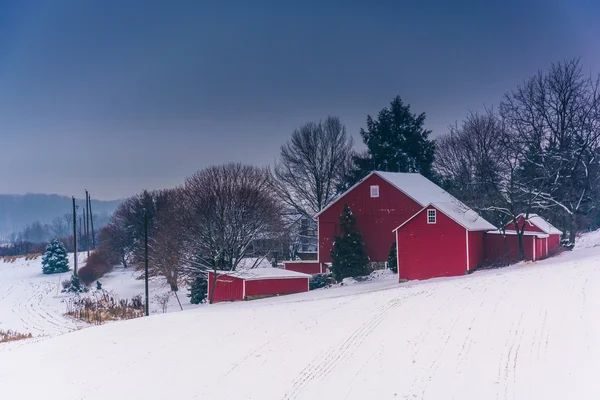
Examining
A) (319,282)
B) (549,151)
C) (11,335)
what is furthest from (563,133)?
(11,335)

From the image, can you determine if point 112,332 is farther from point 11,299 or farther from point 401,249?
point 11,299

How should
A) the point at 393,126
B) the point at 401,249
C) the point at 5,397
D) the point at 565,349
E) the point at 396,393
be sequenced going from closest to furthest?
the point at 396,393, the point at 565,349, the point at 5,397, the point at 401,249, the point at 393,126

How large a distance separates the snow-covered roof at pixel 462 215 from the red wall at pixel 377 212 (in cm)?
566

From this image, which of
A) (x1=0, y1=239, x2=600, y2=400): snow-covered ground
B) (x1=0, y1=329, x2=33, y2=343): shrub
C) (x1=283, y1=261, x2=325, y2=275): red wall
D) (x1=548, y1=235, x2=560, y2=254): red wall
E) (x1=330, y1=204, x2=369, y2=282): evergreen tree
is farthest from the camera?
(x1=283, y1=261, x2=325, y2=275): red wall

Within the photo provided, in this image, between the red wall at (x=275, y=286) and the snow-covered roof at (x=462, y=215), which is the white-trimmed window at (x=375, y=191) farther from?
the red wall at (x=275, y=286)

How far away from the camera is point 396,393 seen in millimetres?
12258

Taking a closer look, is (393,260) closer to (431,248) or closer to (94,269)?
(431,248)

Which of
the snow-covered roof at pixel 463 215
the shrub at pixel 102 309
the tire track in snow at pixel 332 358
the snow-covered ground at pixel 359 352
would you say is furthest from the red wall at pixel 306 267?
the tire track in snow at pixel 332 358

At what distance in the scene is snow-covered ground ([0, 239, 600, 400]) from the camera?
12.6 m

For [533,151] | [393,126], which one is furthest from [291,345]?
[393,126]

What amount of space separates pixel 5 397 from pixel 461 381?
1162cm

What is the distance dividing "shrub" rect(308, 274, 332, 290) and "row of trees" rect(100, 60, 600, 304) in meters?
4.34

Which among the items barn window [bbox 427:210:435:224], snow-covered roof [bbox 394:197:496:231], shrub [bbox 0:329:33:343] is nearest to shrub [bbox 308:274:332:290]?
snow-covered roof [bbox 394:197:496:231]

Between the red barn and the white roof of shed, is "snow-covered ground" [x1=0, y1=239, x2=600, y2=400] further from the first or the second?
the red barn
